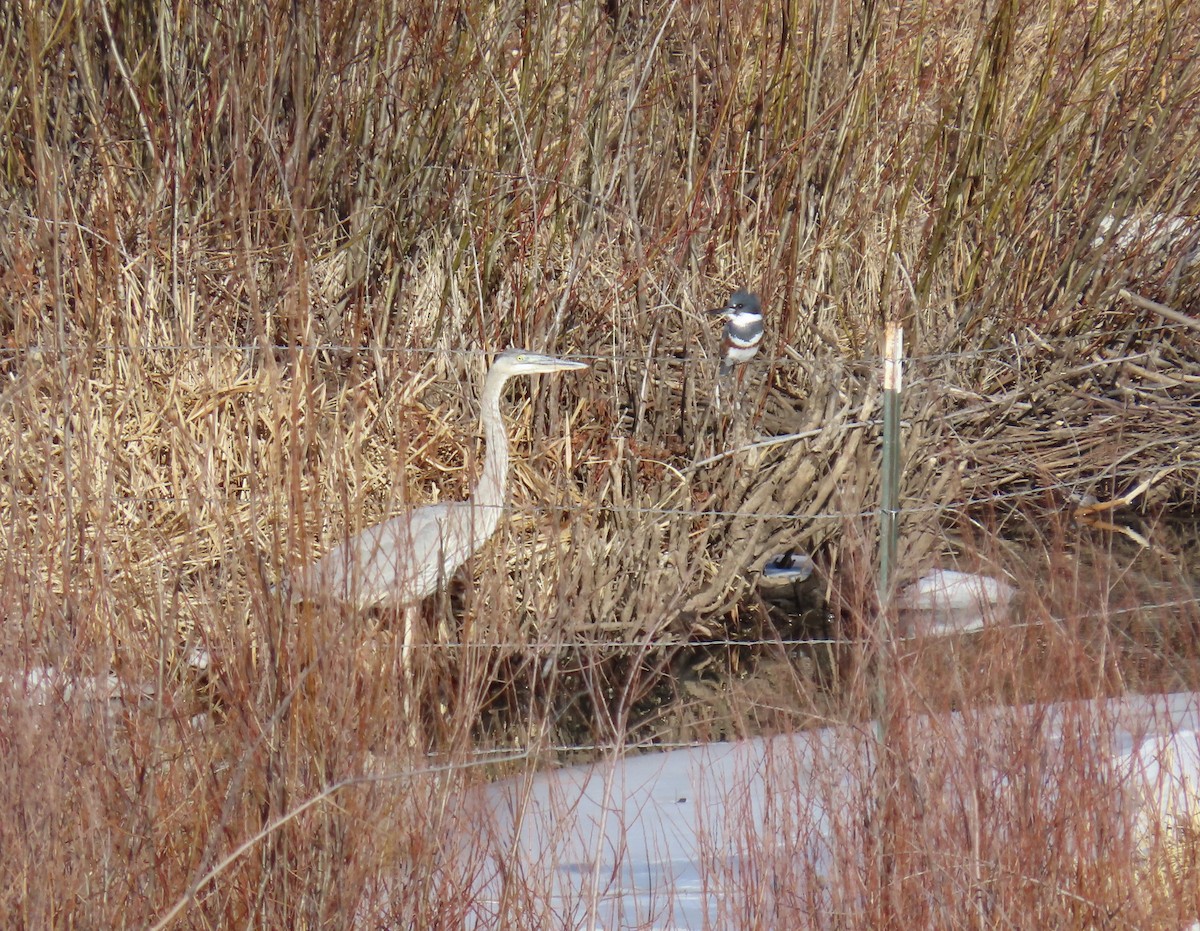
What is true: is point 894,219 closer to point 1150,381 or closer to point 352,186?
point 1150,381

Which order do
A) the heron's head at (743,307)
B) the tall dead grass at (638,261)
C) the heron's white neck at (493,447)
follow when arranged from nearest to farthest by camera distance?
the heron's white neck at (493,447), the tall dead grass at (638,261), the heron's head at (743,307)

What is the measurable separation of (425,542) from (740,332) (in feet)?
4.85

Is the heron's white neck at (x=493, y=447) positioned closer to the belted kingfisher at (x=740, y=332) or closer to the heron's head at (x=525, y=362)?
the heron's head at (x=525, y=362)

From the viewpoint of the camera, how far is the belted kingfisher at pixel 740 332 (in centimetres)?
460

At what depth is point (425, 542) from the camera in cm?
373

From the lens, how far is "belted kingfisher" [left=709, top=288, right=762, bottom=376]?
4.60 m

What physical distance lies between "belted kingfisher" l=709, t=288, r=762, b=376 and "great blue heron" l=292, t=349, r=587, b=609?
72cm

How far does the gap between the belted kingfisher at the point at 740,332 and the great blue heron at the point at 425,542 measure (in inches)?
28.4

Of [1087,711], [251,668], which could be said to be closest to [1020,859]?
[1087,711]

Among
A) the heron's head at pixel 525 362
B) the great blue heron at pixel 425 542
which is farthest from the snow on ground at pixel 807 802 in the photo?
the heron's head at pixel 525 362

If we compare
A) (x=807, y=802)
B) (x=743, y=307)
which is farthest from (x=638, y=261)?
(x=807, y=802)

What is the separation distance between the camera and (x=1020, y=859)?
2.00 meters

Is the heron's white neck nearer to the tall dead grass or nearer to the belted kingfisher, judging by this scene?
the tall dead grass

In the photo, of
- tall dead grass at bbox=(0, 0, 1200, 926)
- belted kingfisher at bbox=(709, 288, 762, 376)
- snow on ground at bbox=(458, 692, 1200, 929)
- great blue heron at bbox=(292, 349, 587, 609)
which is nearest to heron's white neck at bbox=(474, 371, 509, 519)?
great blue heron at bbox=(292, 349, 587, 609)
